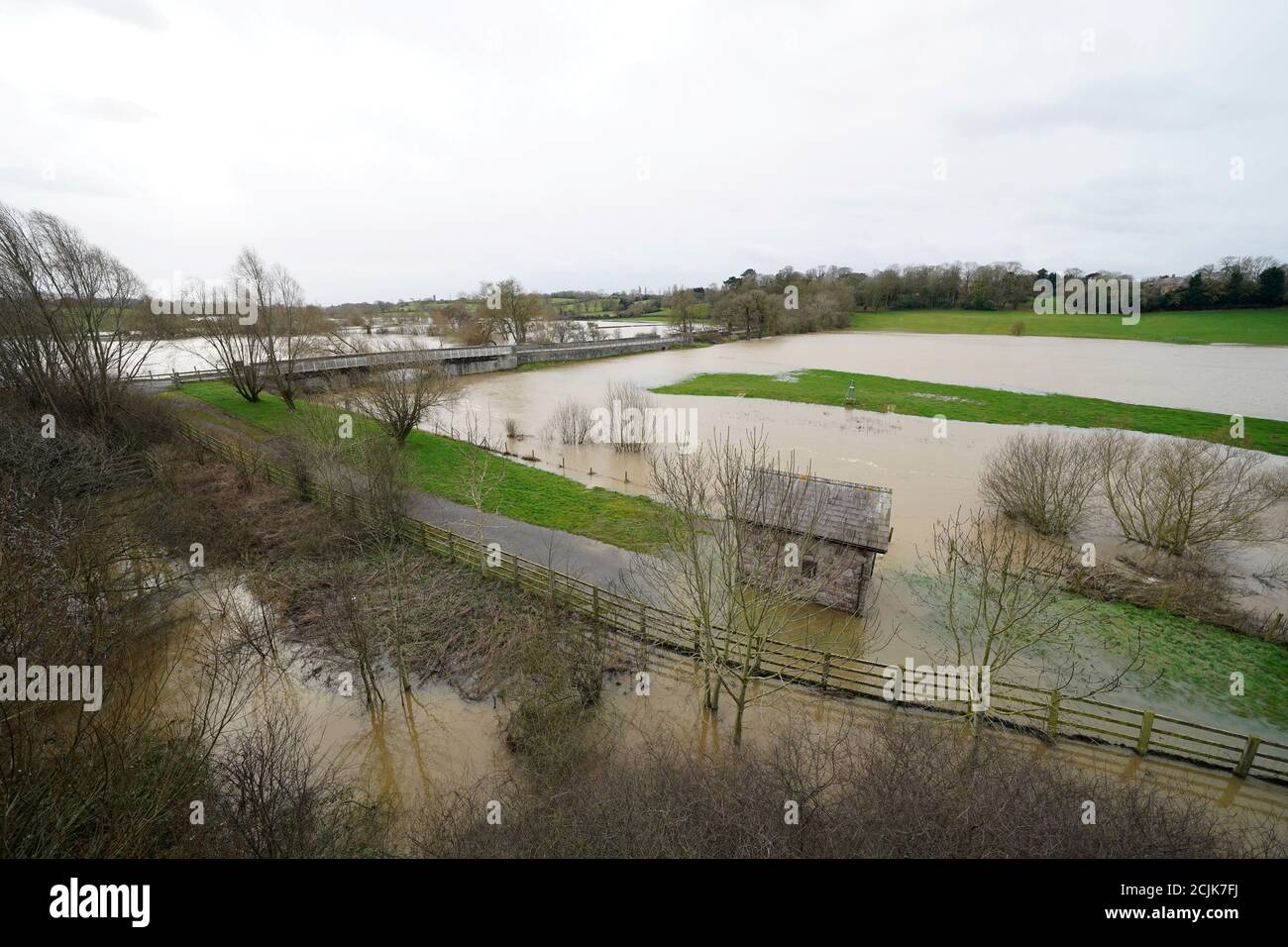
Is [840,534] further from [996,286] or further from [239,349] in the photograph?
[996,286]

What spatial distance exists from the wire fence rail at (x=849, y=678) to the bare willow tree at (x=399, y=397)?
848 cm

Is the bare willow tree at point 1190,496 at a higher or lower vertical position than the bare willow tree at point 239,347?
lower

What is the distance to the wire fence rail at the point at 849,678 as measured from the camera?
945 centimetres

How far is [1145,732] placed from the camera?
9.59m

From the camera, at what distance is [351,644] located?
35.6ft

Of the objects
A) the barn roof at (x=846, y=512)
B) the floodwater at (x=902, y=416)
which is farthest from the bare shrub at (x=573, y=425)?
the barn roof at (x=846, y=512)

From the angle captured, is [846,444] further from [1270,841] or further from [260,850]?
[260,850]

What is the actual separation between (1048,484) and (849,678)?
12675mm

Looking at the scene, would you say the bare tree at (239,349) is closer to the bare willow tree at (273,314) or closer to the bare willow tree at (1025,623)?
the bare willow tree at (273,314)

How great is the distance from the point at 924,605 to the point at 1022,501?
7.88 metres

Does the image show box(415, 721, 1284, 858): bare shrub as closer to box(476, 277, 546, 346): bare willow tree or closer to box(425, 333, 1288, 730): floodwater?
box(425, 333, 1288, 730): floodwater

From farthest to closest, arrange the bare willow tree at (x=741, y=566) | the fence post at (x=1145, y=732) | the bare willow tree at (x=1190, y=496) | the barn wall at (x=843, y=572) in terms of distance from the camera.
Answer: the bare willow tree at (x=1190, y=496) < the barn wall at (x=843, y=572) < the fence post at (x=1145, y=732) < the bare willow tree at (x=741, y=566)

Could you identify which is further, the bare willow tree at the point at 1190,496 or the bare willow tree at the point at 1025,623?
the bare willow tree at the point at 1190,496

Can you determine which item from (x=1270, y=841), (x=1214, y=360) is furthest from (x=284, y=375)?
(x=1214, y=360)
